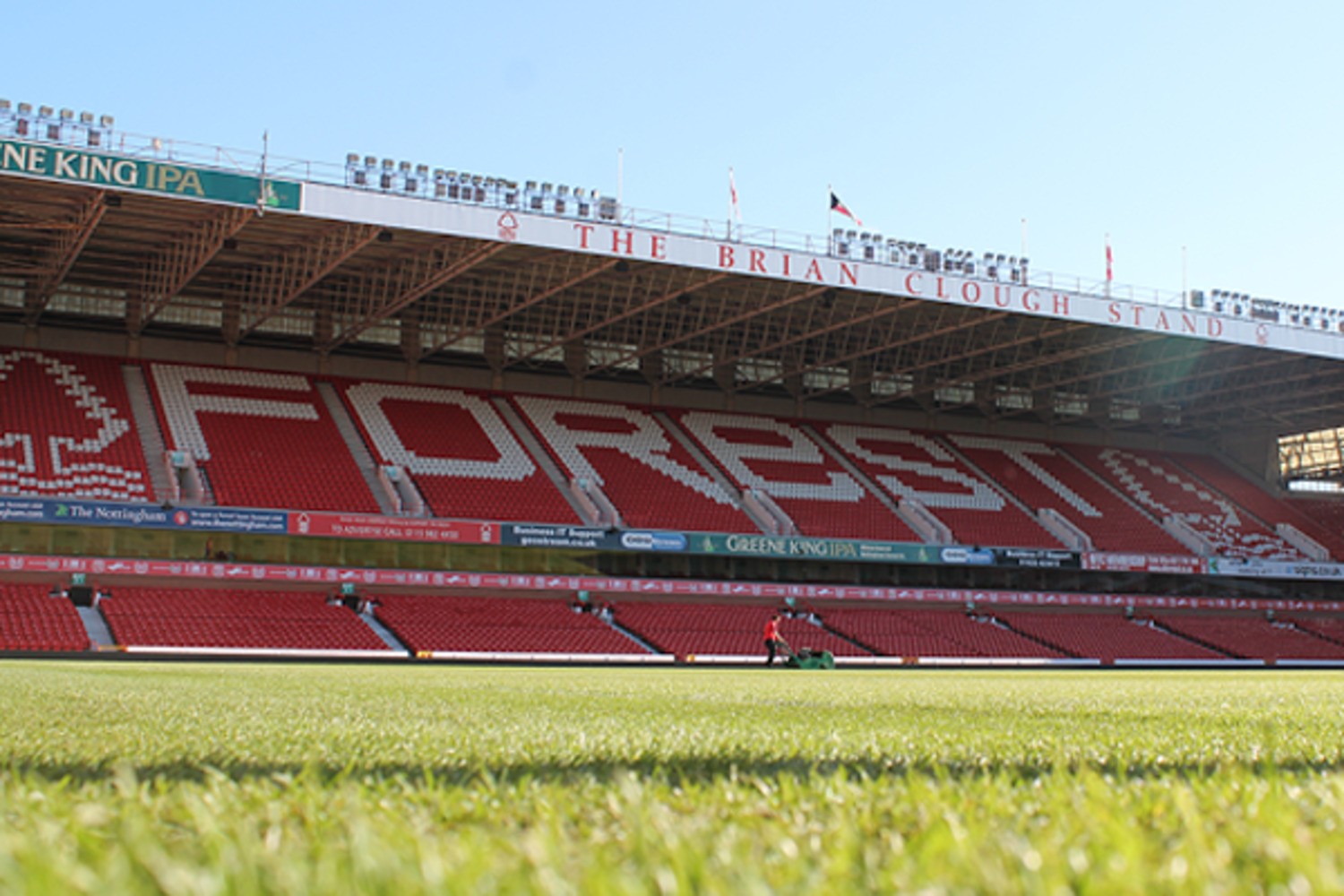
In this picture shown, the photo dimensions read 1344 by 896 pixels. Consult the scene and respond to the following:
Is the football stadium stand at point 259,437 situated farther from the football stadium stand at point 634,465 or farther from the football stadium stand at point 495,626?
the football stadium stand at point 634,465

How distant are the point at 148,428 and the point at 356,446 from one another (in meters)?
6.22

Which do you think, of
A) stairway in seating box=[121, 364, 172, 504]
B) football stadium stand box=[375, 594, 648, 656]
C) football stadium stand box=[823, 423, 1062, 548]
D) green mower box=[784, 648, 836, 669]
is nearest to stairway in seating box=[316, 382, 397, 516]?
football stadium stand box=[375, 594, 648, 656]

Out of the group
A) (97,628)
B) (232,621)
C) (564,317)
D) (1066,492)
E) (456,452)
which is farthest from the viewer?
(1066,492)

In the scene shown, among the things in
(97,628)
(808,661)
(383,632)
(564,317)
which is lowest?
(808,661)

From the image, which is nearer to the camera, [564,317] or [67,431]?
[67,431]

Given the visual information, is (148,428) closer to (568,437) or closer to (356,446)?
(356,446)

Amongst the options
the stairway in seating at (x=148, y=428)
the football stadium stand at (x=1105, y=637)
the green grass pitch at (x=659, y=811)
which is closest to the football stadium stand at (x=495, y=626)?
the stairway in seating at (x=148, y=428)

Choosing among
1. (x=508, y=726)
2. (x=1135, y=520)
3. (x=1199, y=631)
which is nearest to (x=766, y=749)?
(x=508, y=726)

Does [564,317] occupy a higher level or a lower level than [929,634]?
higher

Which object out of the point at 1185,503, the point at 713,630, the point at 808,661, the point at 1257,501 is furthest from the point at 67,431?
the point at 1257,501

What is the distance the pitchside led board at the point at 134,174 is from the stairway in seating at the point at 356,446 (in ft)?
34.1

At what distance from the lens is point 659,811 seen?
1807 mm

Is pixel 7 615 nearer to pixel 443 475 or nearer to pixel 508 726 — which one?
pixel 443 475

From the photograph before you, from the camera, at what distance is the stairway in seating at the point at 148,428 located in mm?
31641
